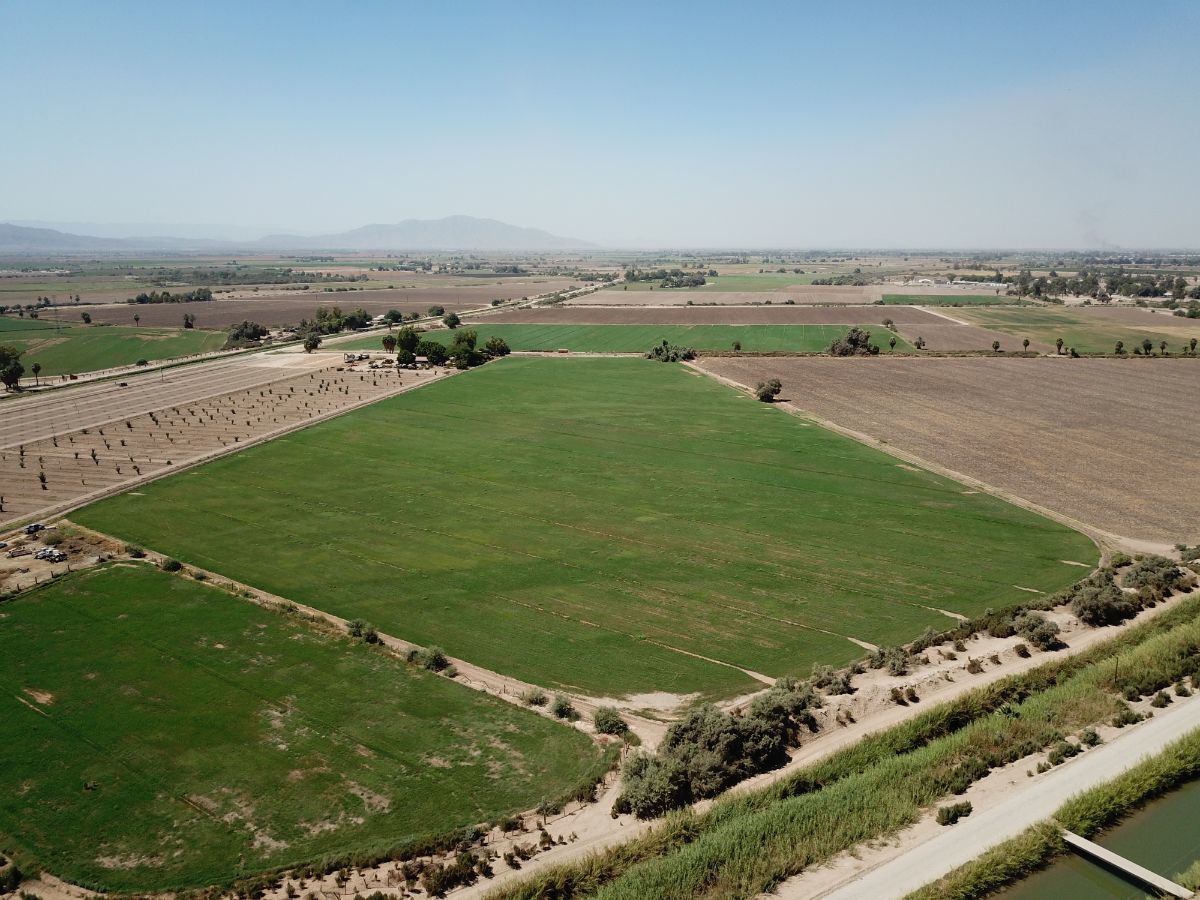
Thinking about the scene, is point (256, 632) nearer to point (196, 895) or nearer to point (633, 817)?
point (196, 895)

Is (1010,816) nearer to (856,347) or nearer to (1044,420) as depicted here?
(1044,420)

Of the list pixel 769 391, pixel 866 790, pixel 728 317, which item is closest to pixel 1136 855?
pixel 866 790

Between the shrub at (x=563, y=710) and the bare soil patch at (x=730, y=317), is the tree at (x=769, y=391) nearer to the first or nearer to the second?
the shrub at (x=563, y=710)

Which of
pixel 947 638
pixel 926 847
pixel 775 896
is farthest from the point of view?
pixel 947 638

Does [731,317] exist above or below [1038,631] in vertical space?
above

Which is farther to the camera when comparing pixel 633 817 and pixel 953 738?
pixel 953 738

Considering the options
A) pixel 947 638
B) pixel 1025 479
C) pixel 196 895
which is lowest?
pixel 196 895

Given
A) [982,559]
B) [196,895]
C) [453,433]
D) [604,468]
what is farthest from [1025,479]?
[196,895]
